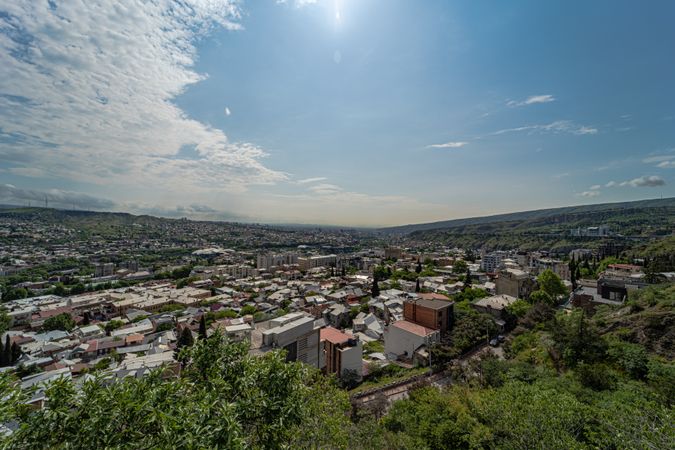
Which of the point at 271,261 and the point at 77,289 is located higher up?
the point at 271,261

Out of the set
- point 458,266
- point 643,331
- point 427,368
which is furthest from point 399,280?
point 643,331

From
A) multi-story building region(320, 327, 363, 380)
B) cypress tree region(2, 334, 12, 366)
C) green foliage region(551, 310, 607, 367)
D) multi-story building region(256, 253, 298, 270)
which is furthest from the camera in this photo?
multi-story building region(256, 253, 298, 270)

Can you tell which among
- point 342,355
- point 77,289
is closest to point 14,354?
point 342,355

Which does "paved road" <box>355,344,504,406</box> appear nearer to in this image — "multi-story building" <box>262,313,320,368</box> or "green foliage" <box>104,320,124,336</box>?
"multi-story building" <box>262,313,320,368</box>

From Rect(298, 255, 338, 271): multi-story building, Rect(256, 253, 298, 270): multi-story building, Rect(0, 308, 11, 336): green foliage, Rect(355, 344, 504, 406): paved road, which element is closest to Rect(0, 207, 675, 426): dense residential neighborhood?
Rect(0, 308, 11, 336): green foliage

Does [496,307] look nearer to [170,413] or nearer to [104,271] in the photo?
[170,413]

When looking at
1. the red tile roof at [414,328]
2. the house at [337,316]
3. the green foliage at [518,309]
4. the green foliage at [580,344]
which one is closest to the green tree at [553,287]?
the green foliage at [518,309]
